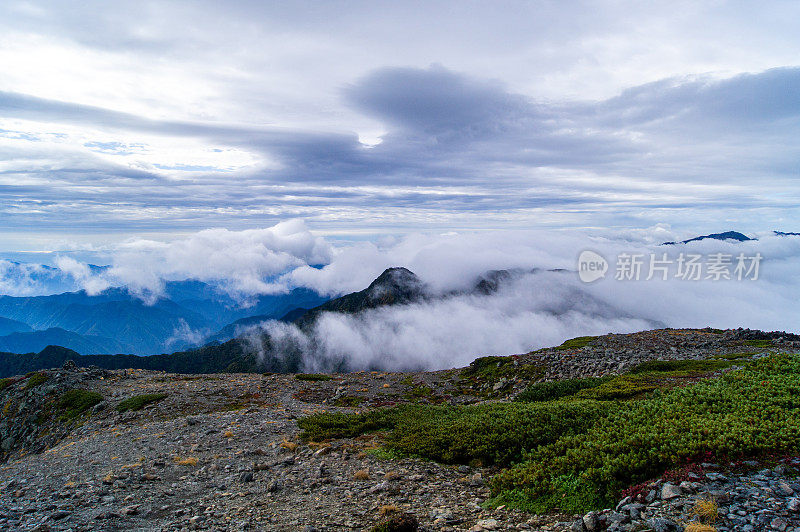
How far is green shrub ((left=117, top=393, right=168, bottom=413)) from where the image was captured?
3198cm

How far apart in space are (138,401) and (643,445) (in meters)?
36.1

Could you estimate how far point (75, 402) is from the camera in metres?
36.1

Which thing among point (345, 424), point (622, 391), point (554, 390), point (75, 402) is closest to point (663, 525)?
point (345, 424)

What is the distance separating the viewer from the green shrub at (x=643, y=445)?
10.4m

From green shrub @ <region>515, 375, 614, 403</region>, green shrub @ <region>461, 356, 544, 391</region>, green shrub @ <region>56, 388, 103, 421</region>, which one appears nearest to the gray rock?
green shrub @ <region>515, 375, 614, 403</region>

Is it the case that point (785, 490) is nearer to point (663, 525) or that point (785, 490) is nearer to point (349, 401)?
point (663, 525)

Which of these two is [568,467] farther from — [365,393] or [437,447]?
[365,393]

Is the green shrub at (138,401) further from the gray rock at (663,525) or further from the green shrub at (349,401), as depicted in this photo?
the gray rock at (663,525)

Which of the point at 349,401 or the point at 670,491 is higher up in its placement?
the point at 670,491

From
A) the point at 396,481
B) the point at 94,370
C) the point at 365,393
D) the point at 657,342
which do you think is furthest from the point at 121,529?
the point at 657,342

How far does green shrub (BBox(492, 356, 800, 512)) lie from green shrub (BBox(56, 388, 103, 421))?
3786 cm

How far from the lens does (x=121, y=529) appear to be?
1116cm

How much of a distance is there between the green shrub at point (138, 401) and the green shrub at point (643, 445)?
3152 centimetres

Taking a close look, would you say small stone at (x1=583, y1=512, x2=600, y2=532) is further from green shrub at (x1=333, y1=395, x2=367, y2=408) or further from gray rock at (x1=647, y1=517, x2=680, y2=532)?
green shrub at (x1=333, y1=395, x2=367, y2=408)
